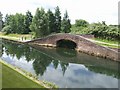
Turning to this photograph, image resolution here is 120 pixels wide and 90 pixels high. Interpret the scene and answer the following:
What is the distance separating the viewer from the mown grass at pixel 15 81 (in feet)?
80.5

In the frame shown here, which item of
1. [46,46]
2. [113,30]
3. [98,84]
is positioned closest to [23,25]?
[46,46]

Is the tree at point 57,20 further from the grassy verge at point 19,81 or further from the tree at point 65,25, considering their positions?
the grassy verge at point 19,81

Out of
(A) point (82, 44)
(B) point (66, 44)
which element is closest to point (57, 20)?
(B) point (66, 44)

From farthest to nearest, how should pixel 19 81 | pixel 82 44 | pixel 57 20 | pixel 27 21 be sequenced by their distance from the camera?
pixel 27 21, pixel 57 20, pixel 82 44, pixel 19 81

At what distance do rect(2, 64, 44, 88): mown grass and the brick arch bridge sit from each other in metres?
26.4

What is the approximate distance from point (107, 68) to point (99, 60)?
23.8ft

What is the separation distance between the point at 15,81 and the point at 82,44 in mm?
37391

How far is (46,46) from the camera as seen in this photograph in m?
71.6

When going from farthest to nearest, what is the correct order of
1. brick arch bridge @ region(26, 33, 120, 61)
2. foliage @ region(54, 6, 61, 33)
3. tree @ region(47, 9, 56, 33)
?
foliage @ region(54, 6, 61, 33) → tree @ region(47, 9, 56, 33) → brick arch bridge @ region(26, 33, 120, 61)

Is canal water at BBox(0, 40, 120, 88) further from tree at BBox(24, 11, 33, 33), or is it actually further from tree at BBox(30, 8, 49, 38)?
tree at BBox(24, 11, 33, 33)

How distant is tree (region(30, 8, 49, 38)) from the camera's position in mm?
79106

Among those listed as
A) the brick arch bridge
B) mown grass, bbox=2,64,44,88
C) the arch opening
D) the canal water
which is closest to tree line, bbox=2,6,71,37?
the brick arch bridge

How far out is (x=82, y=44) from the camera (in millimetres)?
61500

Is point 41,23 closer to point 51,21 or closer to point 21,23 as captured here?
point 51,21
